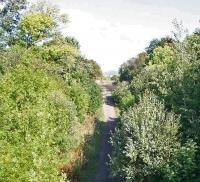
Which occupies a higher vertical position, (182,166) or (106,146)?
(106,146)

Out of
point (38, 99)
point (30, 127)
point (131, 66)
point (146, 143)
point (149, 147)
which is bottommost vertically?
point (149, 147)

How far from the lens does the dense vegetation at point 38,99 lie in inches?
757

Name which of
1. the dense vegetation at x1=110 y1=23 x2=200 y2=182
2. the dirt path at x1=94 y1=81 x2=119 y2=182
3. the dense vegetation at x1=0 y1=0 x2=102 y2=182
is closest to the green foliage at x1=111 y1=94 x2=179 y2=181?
the dense vegetation at x1=110 y1=23 x2=200 y2=182

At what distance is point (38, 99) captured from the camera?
1204 inches

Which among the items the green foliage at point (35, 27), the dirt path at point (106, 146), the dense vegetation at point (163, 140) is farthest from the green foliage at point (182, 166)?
the green foliage at point (35, 27)

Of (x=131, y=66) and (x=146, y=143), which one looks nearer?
(x=146, y=143)

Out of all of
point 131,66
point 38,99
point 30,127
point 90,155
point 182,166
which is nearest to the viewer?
point 182,166

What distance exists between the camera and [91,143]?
47500 mm

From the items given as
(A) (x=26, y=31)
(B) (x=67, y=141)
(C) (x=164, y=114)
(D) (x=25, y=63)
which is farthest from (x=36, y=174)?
(A) (x=26, y=31)

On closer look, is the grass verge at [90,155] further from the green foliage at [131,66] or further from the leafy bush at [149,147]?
the green foliage at [131,66]

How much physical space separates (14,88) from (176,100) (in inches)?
439

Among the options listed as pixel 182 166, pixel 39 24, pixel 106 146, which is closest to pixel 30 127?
pixel 182 166

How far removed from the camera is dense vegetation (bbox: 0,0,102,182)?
757 inches

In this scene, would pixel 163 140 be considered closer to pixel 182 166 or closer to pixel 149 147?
pixel 149 147
